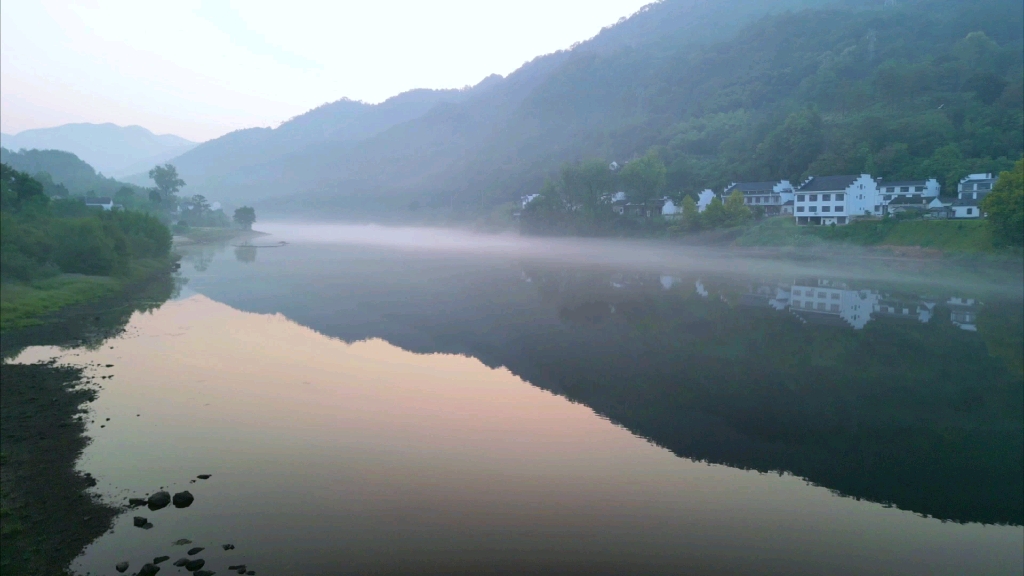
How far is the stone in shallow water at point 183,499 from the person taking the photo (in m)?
8.70

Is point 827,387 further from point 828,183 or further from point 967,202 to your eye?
point 828,183

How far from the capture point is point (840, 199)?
156ft

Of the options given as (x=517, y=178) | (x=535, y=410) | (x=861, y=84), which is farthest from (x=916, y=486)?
(x=517, y=178)

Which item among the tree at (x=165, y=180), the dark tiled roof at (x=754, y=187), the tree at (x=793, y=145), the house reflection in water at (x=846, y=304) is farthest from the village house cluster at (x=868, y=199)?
the tree at (x=165, y=180)

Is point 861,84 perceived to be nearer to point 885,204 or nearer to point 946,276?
point 885,204

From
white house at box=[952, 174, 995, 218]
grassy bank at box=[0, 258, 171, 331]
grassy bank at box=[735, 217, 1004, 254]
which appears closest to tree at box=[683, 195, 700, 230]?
grassy bank at box=[735, 217, 1004, 254]

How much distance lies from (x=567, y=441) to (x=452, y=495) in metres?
3.04

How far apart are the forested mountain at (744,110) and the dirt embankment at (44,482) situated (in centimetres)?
5445

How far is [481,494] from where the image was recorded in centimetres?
951

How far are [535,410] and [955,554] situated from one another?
296 inches

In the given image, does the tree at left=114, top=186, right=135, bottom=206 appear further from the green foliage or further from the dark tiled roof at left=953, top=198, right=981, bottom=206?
the dark tiled roof at left=953, top=198, right=981, bottom=206

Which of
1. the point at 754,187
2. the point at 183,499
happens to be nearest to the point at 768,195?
the point at 754,187

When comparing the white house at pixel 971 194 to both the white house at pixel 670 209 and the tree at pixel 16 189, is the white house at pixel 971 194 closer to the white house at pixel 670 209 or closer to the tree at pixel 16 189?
the white house at pixel 670 209

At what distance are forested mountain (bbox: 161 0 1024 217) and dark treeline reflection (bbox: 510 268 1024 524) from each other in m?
33.2
